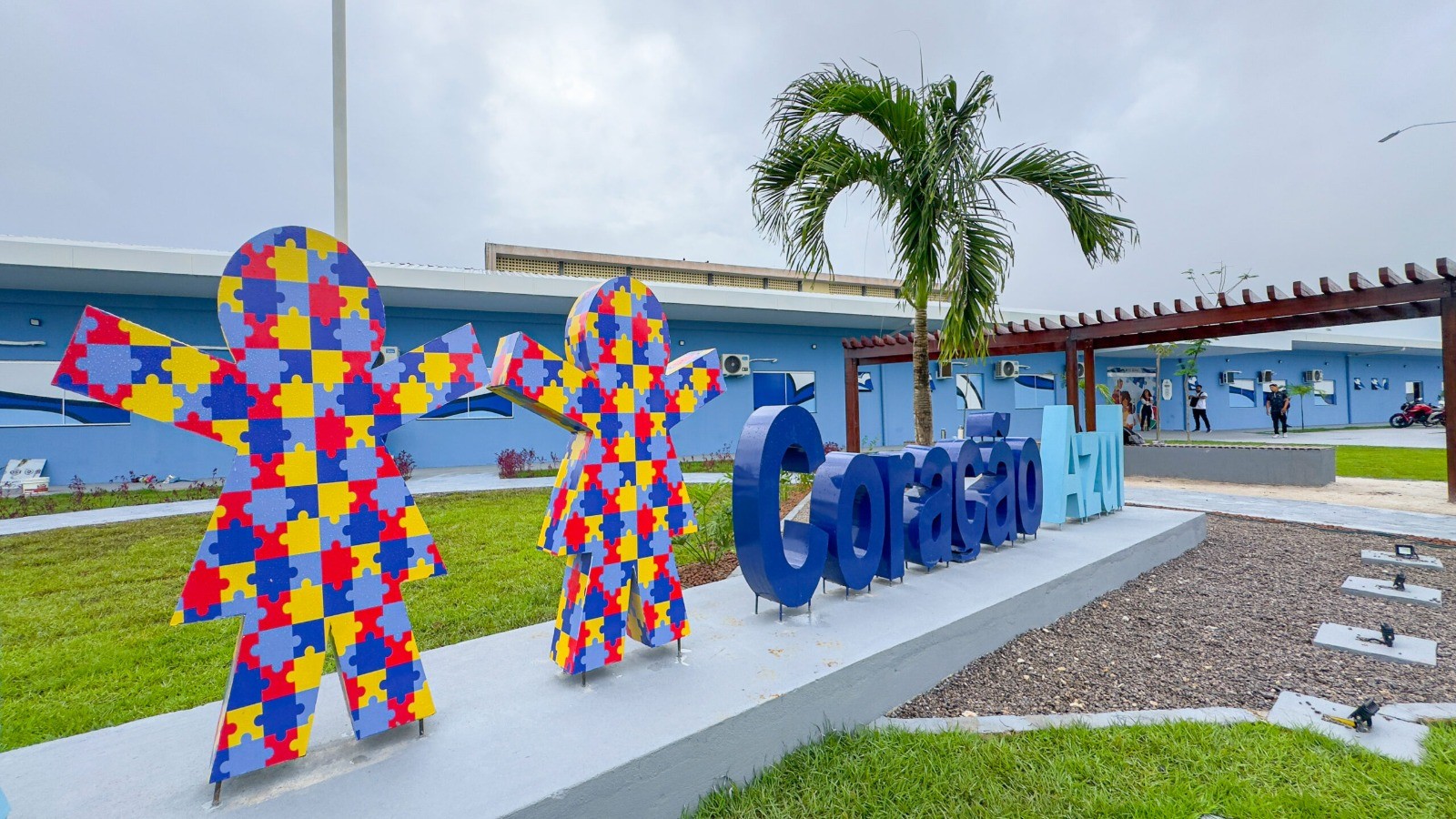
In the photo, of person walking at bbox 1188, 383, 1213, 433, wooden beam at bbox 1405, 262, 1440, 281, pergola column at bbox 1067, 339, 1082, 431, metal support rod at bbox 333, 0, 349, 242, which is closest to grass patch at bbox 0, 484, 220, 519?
metal support rod at bbox 333, 0, 349, 242

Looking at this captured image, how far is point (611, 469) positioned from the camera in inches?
107

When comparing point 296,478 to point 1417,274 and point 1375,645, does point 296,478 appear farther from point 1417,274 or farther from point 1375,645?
point 1417,274

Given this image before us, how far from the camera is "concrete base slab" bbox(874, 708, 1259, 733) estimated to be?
2.79m

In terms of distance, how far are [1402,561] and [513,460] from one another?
42.4 feet

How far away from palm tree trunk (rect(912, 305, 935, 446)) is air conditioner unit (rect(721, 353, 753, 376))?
372 inches

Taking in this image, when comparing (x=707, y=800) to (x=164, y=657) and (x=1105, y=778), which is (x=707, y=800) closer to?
(x=1105, y=778)

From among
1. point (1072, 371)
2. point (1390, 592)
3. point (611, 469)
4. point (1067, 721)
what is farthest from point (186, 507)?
point (1072, 371)

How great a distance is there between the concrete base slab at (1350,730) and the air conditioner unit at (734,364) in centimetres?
1330

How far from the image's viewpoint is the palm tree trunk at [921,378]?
6336mm

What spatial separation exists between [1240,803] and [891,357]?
11108 mm

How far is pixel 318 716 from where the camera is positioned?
239 centimetres

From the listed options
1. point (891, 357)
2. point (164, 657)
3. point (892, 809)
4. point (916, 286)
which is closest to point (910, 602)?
point (892, 809)

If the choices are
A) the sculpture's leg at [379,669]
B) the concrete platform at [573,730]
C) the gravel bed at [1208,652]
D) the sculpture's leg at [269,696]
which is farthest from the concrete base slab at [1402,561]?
the sculpture's leg at [269,696]

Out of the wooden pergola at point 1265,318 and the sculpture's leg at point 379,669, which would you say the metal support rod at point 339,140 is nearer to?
the sculpture's leg at point 379,669
